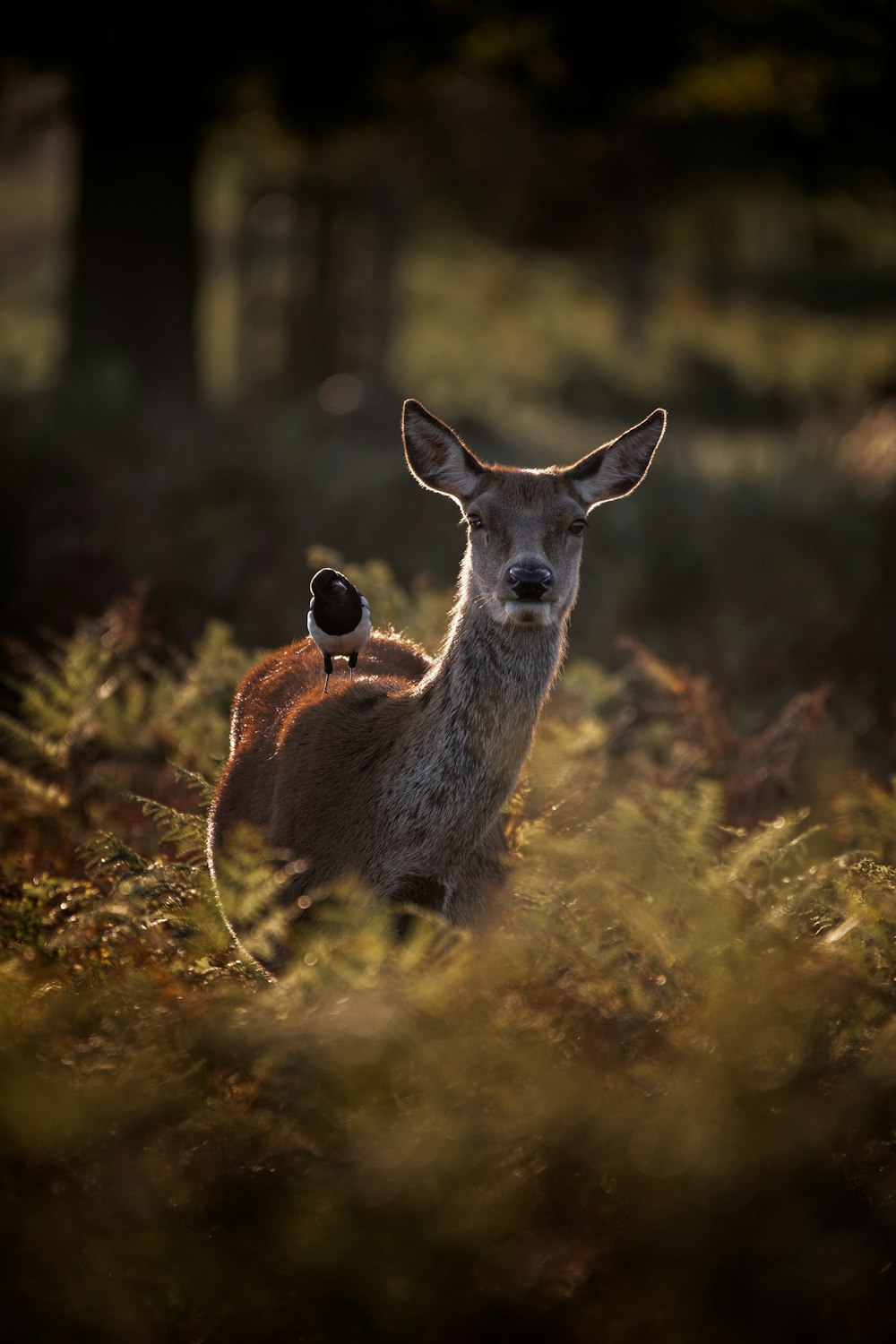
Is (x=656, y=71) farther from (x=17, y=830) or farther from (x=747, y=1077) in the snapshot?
(x=747, y=1077)

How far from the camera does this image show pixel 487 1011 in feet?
A: 12.5

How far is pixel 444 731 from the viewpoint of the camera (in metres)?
4.77

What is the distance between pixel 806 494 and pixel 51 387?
5.95 meters

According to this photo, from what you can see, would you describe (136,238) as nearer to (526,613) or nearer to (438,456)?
(438,456)

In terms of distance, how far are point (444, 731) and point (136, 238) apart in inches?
388

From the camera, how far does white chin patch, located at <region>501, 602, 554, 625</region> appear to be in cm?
484

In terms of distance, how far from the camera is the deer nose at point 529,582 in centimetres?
480

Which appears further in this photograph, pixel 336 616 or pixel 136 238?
pixel 136 238

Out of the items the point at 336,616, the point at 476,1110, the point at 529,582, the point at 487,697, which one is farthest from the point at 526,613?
the point at 476,1110

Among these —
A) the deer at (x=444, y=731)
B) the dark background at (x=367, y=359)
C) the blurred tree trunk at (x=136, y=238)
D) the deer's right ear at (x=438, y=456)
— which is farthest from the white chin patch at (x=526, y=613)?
the blurred tree trunk at (x=136, y=238)

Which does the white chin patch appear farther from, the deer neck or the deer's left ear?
the deer's left ear

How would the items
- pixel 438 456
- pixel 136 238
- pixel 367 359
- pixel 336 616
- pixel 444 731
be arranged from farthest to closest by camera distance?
pixel 367 359 → pixel 136 238 → pixel 438 456 → pixel 336 616 → pixel 444 731

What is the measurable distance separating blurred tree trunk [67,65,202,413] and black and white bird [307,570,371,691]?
26.5ft

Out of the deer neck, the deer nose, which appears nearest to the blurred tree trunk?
the deer neck
